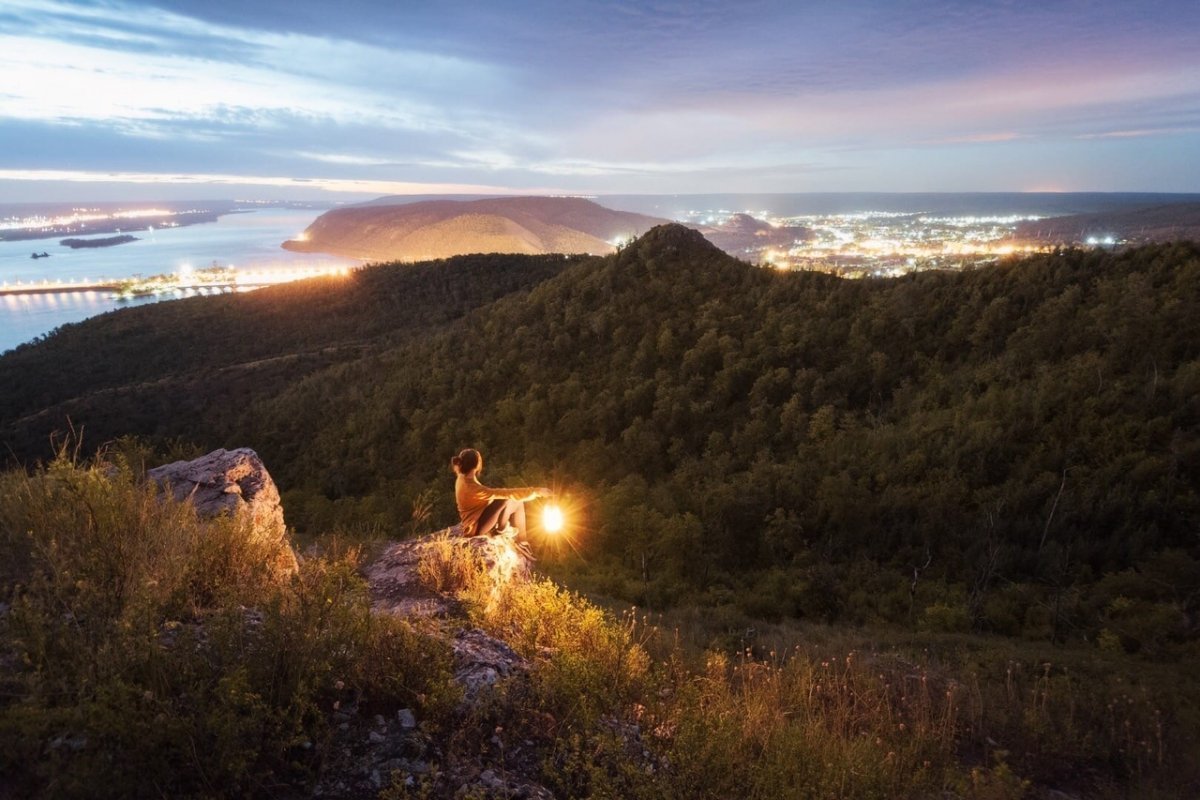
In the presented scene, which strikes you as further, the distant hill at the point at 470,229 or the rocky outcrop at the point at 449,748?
the distant hill at the point at 470,229

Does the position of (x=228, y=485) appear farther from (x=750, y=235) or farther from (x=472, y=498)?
(x=750, y=235)

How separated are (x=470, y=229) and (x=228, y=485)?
11031cm

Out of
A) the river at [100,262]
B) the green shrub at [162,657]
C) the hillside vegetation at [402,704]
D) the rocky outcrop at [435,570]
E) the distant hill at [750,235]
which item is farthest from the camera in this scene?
the river at [100,262]

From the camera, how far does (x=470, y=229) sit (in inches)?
4306

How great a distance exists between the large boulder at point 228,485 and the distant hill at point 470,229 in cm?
8973

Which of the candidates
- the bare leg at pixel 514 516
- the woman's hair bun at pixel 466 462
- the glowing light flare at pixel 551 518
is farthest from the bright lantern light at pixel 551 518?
the woman's hair bun at pixel 466 462

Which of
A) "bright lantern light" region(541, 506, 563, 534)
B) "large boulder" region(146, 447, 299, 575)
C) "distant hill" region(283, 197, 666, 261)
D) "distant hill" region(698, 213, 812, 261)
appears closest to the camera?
"bright lantern light" region(541, 506, 563, 534)

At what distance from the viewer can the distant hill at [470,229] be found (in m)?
105

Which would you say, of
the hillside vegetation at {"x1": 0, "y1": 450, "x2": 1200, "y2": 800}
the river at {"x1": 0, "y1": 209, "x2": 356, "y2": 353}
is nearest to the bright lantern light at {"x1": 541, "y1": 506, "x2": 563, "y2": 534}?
the hillside vegetation at {"x1": 0, "y1": 450, "x2": 1200, "y2": 800}

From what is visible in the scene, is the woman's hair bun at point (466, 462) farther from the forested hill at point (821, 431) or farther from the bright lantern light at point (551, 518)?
the forested hill at point (821, 431)

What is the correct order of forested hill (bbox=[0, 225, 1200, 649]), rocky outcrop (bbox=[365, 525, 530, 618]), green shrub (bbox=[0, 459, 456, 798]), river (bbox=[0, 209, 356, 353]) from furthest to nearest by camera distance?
1. river (bbox=[0, 209, 356, 353])
2. forested hill (bbox=[0, 225, 1200, 649])
3. rocky outcrop (bbox=[365, 525, 530, 618])
4. green shrub (bbox=[0, 459, 456, 798])

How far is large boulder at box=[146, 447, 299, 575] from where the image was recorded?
5.97m

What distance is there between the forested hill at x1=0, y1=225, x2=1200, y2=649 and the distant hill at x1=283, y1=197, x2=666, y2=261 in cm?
7712

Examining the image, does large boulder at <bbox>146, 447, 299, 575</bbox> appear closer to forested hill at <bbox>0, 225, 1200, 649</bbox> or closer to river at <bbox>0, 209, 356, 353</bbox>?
forested hill at <bbox>0, 225, 1200, 649</bbox>
